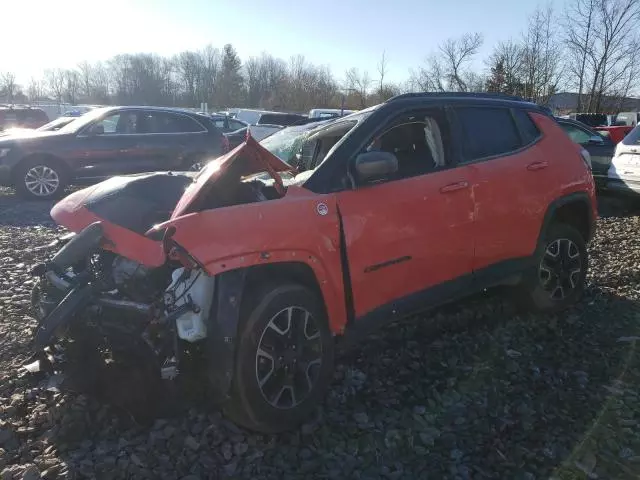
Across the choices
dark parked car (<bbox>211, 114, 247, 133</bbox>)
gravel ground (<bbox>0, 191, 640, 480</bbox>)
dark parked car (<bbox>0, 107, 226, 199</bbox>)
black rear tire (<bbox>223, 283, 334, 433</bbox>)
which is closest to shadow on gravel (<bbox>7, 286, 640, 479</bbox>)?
gravel ground (<bbox>0, 191, 640, 480</bbox>)

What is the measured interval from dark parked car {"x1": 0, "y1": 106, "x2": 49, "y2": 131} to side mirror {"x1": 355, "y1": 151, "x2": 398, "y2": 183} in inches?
732

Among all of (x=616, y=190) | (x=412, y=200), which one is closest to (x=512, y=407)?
(x=412, y=200)

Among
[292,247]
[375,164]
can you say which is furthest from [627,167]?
[292,247]

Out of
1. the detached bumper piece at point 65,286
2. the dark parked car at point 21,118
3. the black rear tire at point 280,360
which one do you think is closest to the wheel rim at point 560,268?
the black rear tire at point 280,360

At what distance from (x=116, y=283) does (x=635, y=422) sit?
3204mm

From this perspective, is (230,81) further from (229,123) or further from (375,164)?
(375,164)

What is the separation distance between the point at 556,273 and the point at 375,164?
246 cm

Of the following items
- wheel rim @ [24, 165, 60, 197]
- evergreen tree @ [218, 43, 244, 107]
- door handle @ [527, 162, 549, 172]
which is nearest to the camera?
door handle @ [527, 162, 549, 172]

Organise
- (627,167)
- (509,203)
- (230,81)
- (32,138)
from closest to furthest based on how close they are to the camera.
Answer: (509,203)
(627,167)
(32,138)
(230,81)

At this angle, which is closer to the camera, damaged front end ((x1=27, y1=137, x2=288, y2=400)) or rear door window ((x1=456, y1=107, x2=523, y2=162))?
damaged front end ((x1=27, y1=137, x2=288, y2=400))

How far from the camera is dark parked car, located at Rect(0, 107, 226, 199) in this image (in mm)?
9984

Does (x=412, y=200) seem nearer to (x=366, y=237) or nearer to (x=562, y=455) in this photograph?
(x=366, y=237)

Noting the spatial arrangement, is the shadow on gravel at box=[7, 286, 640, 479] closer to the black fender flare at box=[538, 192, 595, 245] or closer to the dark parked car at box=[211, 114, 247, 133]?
the black fender flare at box=[538, 192, 595, 245]

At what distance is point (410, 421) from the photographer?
316 centimetres
